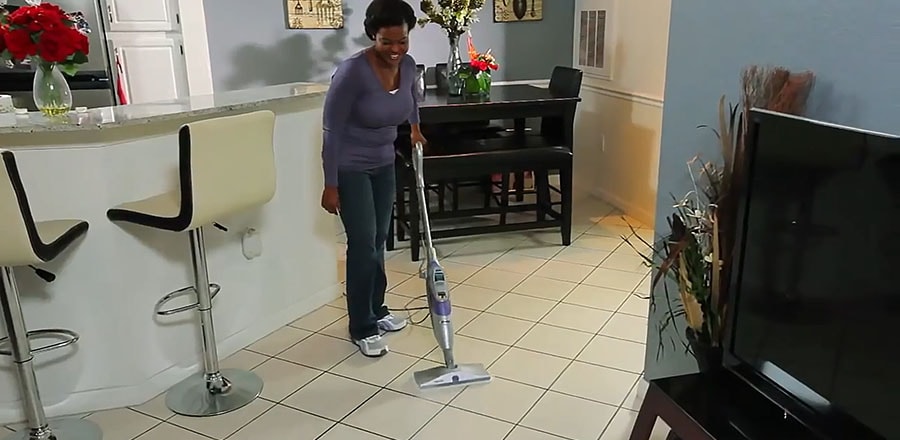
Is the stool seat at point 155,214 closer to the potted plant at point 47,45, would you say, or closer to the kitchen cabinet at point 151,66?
the potted plant at point 47,45

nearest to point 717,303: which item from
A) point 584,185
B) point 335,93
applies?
point 335,93

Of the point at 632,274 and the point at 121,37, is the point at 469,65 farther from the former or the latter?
the point at 121,37

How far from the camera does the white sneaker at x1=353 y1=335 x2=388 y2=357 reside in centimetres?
274

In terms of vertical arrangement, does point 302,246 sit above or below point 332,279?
above

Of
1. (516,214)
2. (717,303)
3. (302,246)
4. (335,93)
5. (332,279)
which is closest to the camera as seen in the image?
(717,303)

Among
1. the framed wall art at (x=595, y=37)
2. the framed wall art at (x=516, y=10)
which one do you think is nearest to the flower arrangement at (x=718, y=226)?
the framed wall art at (x=595, y=37)

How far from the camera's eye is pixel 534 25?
534 centimetres

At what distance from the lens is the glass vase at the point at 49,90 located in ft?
7.49

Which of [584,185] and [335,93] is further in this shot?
[584,185]

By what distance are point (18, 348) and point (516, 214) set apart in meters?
3.21

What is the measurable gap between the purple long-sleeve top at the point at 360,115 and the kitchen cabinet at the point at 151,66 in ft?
8.40

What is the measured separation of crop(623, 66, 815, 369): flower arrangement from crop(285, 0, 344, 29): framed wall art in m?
3.51

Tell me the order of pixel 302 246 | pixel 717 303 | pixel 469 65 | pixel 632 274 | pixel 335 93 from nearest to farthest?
pixel 717 303
pixel 335 93
pixel 302 246
pixel 632 274
pixel 469 65

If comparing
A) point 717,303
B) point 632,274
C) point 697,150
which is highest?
point 697,150
